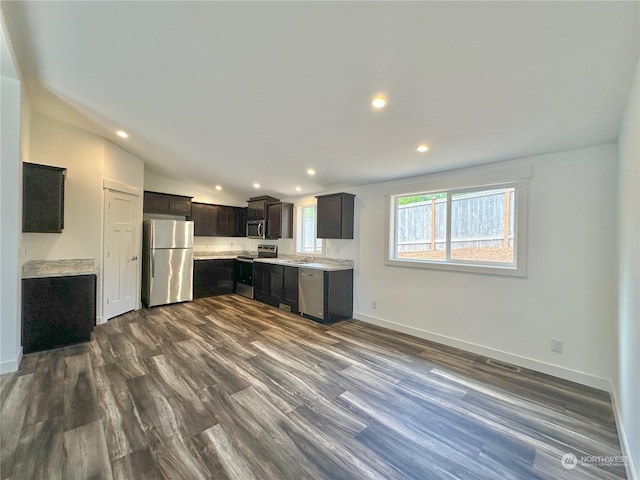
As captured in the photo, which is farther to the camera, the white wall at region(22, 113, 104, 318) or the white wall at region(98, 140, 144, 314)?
the white wall at region(98, 140, 144, 314)

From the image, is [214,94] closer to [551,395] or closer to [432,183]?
[432,183]

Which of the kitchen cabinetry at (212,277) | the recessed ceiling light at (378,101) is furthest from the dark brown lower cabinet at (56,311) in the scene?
the recessed ceiling light at (378,101)

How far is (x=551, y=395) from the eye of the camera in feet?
7.33

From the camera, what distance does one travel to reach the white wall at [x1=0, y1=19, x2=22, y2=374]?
2373 mm

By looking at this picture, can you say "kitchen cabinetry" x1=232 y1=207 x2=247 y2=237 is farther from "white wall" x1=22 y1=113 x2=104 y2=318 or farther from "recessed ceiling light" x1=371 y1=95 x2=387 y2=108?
"recessed ceiling light" x1=371 y1=95 x2=387 y2=108

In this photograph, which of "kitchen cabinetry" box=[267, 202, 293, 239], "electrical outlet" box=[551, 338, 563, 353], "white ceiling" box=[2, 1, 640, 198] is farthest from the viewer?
"kitchen cabinetry" box=[267, 202, 293, 239]

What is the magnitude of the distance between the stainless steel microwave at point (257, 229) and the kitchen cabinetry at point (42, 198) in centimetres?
332

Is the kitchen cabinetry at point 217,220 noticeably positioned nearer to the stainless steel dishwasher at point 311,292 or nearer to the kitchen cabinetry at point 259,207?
the kitchen cabinetry at point 259,207

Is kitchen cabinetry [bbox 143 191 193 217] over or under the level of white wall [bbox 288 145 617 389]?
over

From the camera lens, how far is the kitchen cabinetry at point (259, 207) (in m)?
5.88

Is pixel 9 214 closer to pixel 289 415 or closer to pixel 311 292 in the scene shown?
pixel 289 415

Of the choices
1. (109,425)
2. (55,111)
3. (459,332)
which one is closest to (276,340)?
(109,425)

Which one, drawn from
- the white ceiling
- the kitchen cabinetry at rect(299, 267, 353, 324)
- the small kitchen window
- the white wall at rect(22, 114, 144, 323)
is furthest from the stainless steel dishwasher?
the white wall at rect(22, 114, 144, 323)

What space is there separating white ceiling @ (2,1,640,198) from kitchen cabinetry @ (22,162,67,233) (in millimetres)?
799
